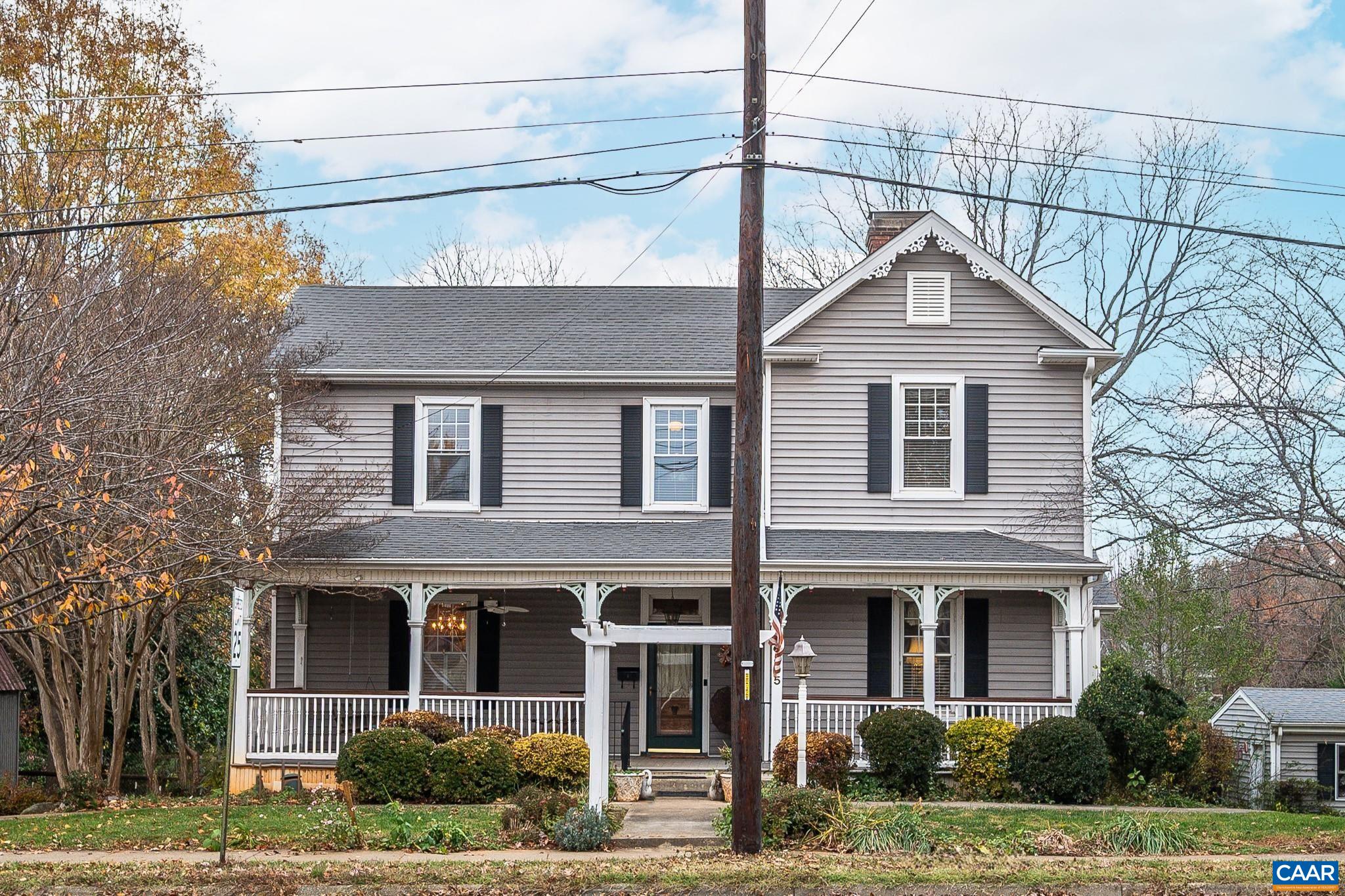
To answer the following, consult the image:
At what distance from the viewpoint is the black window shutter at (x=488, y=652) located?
75.6 feet

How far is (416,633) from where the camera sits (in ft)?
68.9

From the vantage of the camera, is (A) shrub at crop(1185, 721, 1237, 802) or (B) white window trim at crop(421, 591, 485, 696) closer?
(A) shrub at crop(1185, 721, 1237, 802)

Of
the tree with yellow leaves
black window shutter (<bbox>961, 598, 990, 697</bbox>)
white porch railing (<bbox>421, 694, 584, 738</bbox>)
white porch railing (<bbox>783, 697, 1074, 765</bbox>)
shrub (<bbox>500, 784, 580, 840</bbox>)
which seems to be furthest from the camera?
black window shutter (<bbox>961, 598, 990, 697</bbox>)

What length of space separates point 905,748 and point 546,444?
25.0 feet

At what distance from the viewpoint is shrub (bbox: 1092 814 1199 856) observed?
14.8 metres

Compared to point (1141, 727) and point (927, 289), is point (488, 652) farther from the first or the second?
point (1141, 727)

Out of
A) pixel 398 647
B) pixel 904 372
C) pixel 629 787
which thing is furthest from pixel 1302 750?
pixel 398 647

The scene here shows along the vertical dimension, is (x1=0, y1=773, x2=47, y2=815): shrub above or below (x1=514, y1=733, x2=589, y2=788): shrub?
below

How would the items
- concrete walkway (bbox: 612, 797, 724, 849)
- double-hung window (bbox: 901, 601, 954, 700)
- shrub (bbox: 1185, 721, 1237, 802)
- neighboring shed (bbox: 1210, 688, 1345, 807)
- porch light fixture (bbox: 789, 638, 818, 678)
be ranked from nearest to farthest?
1. concrete walkway (bbox: 612, 797, 724, 849)
2. porch light fixture (bbox: 789, 638, 818, 678)
3. shrub (bbox: 1185, 721, 1237, 802)
4. double-hung window (bbox: 901, 601, 954, 700)
5. neighboring shed (bbox: 1210, 688, 1345, 807)

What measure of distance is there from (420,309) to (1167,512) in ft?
43.7

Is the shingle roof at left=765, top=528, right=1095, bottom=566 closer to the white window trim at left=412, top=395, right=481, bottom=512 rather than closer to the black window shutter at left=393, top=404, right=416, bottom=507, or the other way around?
the white window trim at left=412, top=395, right=481, bottom=512

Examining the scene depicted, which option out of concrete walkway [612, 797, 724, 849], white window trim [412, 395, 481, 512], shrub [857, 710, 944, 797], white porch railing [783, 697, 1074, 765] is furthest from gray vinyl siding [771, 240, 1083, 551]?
concrete walkway [612, 797, 724, 849]

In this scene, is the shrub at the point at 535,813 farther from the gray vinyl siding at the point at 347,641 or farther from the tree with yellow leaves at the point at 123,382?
the gray vinyl siding at the point at 347,641

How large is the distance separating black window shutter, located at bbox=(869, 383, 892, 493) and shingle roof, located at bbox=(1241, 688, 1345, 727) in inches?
411
